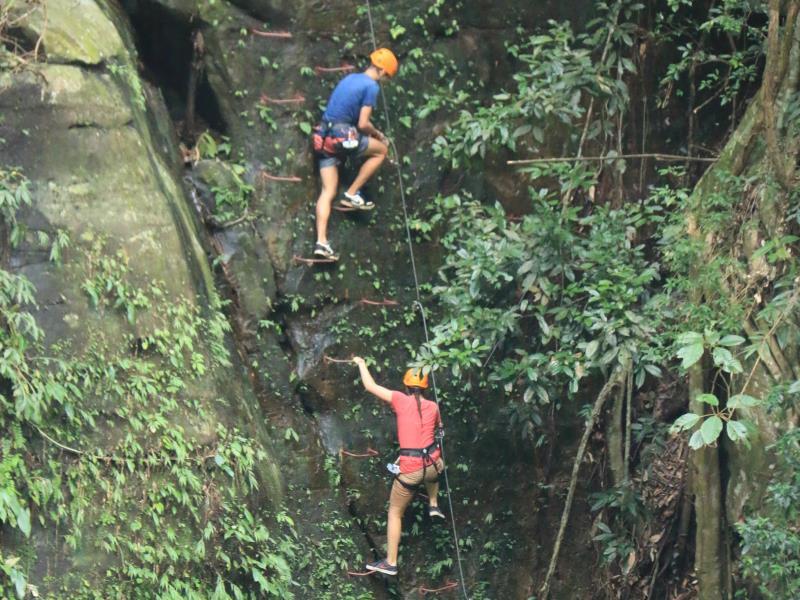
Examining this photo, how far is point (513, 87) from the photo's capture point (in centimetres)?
845

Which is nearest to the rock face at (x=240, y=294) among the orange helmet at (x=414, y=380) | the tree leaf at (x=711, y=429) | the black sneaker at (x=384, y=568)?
the black sneaker at (x=384, y=568)

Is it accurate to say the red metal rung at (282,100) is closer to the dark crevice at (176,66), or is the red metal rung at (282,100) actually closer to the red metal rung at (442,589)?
the dark crevice at (176,66)

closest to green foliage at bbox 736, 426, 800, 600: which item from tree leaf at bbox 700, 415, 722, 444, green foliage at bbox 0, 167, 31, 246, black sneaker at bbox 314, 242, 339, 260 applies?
tree leaf at bbox 700, 415, 722, 444

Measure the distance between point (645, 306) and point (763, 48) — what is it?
2.32 metres

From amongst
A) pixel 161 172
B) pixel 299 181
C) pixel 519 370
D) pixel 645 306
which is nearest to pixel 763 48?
pixel 645 306

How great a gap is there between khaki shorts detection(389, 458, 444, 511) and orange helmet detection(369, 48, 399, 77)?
3.04 meters

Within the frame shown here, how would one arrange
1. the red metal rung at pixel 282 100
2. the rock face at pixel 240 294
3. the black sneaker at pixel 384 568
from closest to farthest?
the rock face at pixel 240 294, the black sneaker at pixel 384 568, the red metal rung at pixel 282 100

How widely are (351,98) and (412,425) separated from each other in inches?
99.3

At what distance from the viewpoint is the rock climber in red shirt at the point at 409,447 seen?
708 cm

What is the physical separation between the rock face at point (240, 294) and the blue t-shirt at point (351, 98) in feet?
1.48

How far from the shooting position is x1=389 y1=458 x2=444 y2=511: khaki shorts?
7172 mm

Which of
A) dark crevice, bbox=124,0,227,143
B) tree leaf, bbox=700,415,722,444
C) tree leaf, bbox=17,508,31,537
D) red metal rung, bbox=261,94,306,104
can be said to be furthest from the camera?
red metal rung, bbox=261,94,306,104

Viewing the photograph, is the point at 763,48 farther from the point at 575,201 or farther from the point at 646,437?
the point at 646,437

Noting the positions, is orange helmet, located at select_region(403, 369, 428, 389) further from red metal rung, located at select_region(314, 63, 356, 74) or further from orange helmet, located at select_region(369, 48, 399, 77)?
red metal rung, located at select_region(314, 63, 356, 74)
